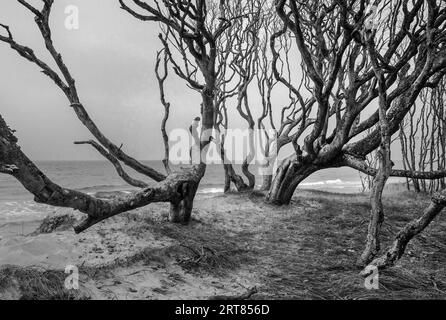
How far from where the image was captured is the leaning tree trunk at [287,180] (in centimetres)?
705

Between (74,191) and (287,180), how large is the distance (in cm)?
472

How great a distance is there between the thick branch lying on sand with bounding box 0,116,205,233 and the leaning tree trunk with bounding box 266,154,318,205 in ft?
8.30

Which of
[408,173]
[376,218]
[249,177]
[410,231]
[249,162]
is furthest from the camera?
[249,162]

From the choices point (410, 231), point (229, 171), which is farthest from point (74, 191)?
point (229, 171)

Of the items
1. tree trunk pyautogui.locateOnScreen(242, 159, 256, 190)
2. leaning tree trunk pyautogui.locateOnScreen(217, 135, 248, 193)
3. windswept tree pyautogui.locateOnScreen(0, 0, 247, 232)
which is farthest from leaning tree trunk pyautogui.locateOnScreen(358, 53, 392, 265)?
tree trunk pyautogui.locateOnScreen(242, 159, 256, 190)

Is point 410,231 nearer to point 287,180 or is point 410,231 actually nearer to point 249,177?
point 287,180

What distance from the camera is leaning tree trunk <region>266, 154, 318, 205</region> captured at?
7055 mm

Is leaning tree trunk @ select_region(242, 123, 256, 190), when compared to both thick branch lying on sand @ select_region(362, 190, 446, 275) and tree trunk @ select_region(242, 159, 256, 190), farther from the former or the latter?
thick branch lying on sand @ select_region(362, 190, 446, 275)

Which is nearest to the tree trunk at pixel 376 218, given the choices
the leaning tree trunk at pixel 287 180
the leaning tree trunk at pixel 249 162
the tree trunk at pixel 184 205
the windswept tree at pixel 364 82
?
the windswept tree at pixel 364 82

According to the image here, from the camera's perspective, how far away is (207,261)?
398 cm

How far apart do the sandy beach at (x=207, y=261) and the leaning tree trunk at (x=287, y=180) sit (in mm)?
1212

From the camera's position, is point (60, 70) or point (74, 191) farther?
point (60, 70)

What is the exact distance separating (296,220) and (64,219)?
3.96 meters
